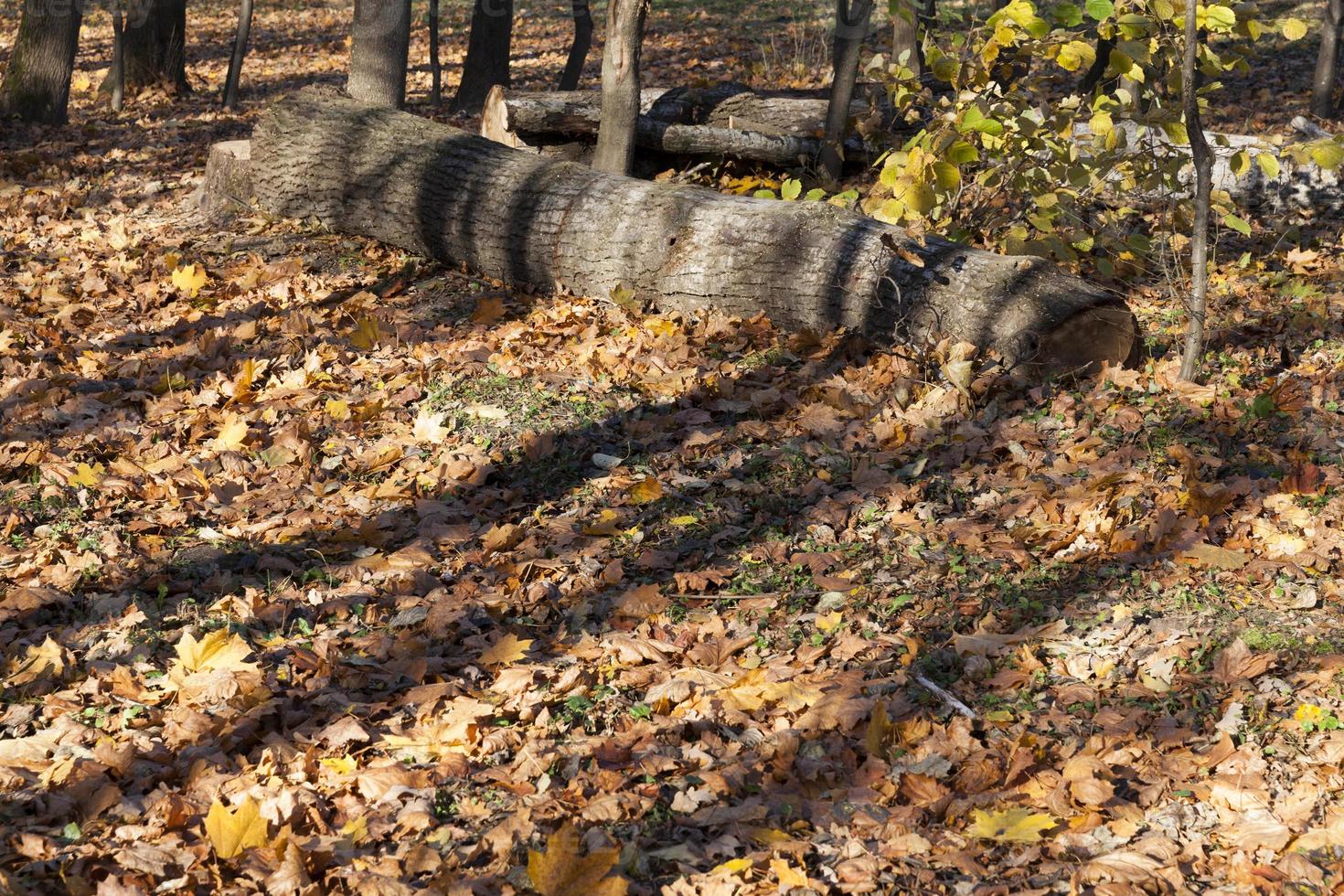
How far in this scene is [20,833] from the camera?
2.88 meters

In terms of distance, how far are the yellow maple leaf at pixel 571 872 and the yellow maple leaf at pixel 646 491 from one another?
2047 millimetres

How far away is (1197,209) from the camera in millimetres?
5059

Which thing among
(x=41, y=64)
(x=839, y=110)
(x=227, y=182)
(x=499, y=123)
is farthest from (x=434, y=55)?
(x=839, y=110)

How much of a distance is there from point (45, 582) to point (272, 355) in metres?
2.22

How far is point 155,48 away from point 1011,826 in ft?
46.3

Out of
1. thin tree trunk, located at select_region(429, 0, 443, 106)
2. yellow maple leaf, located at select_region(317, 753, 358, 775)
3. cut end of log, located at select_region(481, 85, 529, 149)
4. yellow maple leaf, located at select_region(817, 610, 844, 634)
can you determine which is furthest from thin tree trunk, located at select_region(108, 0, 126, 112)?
yellow maple leaf, located at select_region(817, 610, 844, 634)

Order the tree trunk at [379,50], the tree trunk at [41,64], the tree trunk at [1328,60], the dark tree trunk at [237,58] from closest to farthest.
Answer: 1. the tree trunk at [379,50]
2. the tree trunk at [1328,60]
3. the tree trunk at [41,64]
4. the dark tree trunk at [237,58]

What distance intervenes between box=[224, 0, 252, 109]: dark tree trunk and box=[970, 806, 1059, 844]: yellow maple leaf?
1207 cm

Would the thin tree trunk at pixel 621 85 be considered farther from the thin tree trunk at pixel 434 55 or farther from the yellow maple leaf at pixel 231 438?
the thin tree trunk at pixel 434 55

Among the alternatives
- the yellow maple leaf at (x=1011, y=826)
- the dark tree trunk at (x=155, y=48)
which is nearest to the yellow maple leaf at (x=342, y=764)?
the yellow maple leaf at (x=1011, y=826)

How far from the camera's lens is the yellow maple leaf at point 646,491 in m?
4.71

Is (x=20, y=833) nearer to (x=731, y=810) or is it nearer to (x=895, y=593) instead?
(x=731, y=810)

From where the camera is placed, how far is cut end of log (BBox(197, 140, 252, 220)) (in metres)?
8.16

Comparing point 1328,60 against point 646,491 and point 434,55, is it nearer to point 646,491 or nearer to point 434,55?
point 434,55
